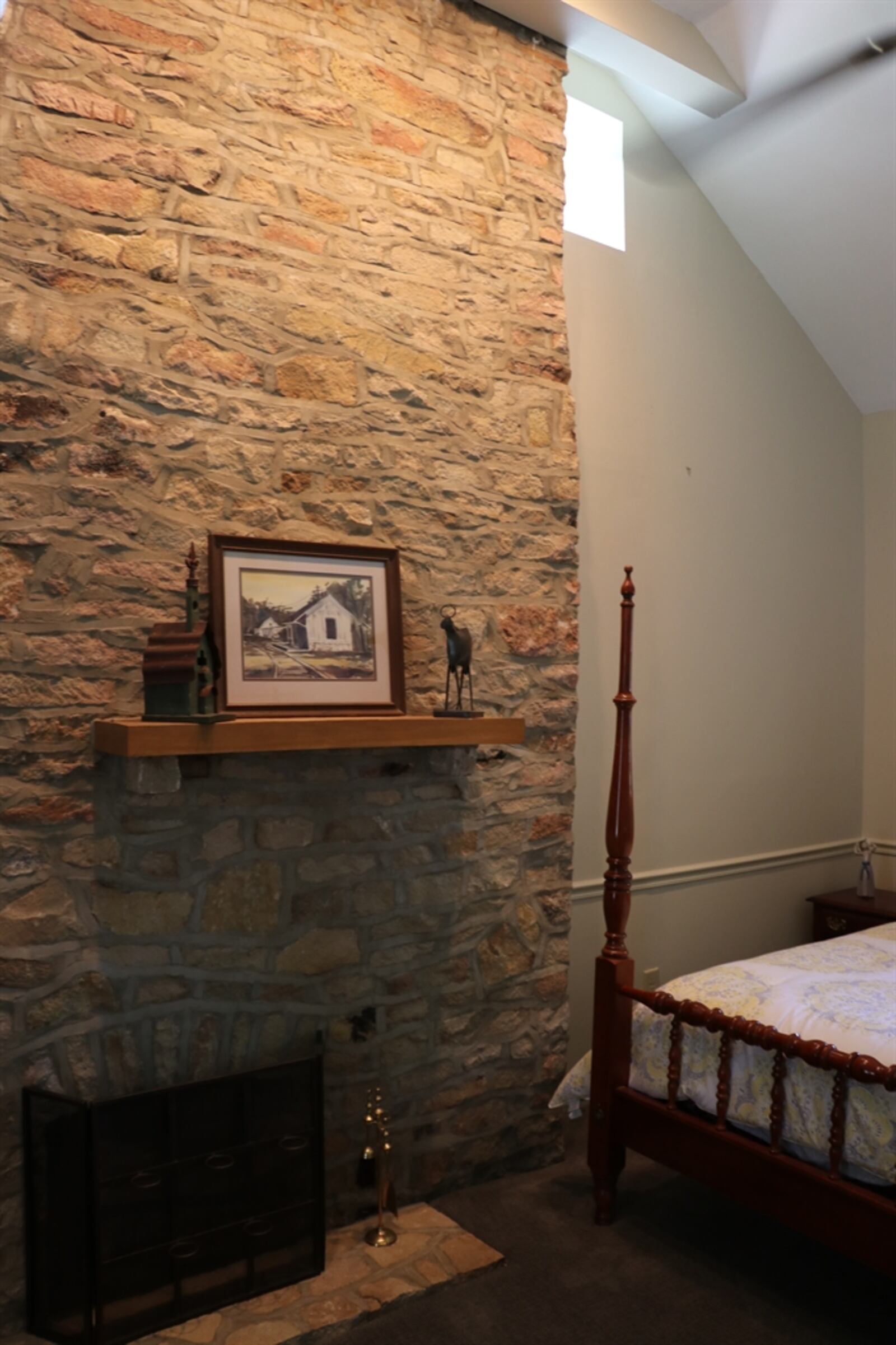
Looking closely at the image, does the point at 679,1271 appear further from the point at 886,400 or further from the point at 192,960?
the point at 886,400

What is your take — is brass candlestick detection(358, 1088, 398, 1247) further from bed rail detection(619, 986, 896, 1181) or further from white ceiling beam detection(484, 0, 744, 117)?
white ceiling beam detection(484, 0, 744, 117)

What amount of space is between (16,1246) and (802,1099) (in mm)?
1752

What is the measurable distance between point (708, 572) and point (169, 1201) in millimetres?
2817

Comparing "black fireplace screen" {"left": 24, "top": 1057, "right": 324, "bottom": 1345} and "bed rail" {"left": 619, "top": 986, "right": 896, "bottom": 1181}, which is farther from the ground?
"bed rail" {"left": 619, "top": 986, "right": 896, "bottom": 1181}

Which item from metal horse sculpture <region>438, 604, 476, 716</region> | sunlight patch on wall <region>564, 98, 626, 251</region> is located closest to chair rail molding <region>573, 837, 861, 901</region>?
metal horse sculpture <region>438, 604, 476, 716</region>

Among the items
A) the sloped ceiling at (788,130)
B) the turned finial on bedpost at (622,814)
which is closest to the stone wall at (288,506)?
the turned finial on bedpost at (622,814)

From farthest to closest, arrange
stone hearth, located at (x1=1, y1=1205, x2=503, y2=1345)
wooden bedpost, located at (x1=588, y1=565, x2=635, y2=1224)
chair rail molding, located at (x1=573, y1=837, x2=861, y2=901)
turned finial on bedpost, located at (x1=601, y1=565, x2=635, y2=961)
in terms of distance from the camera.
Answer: chair rail molding, located at (x1=573, y1=837, x2=861, y2=901) → turned finial on bedpost, located at (x1=601, y1=565, x2=635, y2=961) → wooden bedpost, located at (x1=588, y1=565, x2=635, y2=1224) → stone hearth, located at (x1=1, y1=1205, x2=503, y2=1345)

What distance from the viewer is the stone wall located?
7.72ft

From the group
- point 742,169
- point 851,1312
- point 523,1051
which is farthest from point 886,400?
point 851,1312

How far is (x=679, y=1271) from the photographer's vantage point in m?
2.59

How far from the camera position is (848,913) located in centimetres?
420

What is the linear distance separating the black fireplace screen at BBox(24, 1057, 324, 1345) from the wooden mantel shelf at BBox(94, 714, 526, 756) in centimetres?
79

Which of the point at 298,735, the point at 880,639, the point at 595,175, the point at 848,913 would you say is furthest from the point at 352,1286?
the point at 595,175

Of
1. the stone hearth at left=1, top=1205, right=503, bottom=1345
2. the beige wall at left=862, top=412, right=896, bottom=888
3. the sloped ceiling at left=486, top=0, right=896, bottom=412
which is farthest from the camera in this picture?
the beige wall at left=862, top=412, right=896, bottom=888
